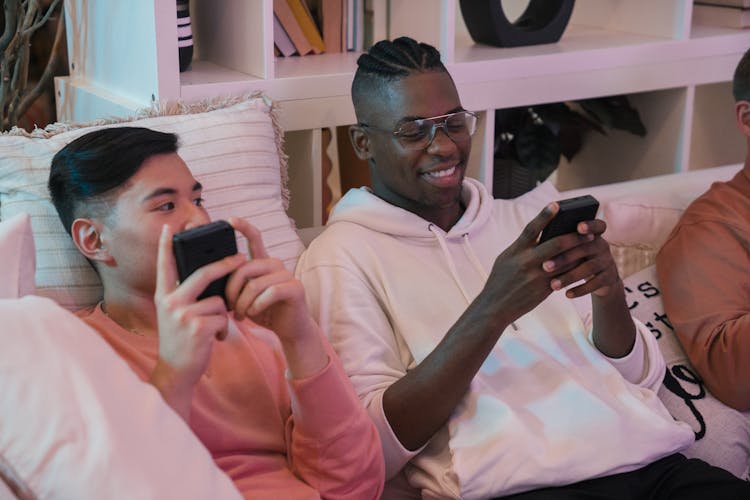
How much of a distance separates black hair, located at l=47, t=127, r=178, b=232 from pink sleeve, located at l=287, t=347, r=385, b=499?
341 mm

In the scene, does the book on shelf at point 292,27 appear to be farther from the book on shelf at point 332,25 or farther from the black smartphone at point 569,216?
the black smartphone at point 569,216

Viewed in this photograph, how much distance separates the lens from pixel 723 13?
2.48 meters

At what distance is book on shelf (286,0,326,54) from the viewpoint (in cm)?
206

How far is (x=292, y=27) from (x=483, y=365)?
86 cm

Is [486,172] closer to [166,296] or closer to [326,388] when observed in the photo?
[326,388]

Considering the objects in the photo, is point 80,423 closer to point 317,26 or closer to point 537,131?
point 317,26

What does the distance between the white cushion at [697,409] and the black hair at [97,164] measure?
891 mm

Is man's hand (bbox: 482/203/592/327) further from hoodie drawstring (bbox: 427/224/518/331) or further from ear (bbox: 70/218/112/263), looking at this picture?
ear (bbox: 70/218/112/263)

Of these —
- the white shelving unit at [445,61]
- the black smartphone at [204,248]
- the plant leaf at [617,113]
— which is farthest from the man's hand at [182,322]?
the plant leaf at [617,113]

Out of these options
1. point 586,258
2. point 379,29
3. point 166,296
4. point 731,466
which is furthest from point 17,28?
point 731,466

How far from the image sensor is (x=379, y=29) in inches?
84.4

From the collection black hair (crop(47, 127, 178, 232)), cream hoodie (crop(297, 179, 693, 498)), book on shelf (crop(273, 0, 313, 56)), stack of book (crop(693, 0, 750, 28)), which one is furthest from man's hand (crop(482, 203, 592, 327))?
stack of book (crop(693, 0, 750, 28))

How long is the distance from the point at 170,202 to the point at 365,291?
34cm

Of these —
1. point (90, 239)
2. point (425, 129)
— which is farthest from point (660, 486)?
point (90, 239)
